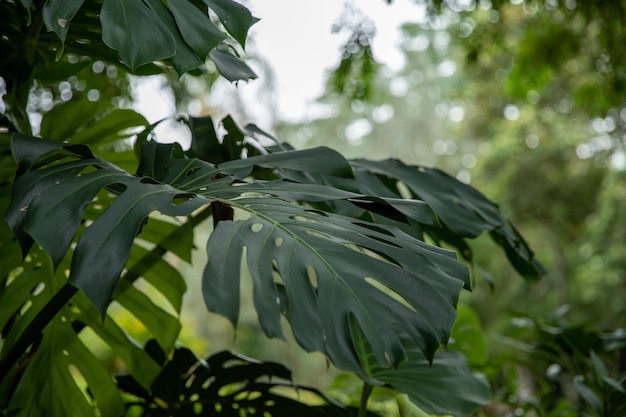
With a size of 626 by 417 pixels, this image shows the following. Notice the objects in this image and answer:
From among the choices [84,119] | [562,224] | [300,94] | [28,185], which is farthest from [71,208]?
[300,94]

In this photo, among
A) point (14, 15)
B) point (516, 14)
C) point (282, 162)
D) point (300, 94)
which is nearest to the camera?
point (282, 162)

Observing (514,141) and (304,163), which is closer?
(304,163)

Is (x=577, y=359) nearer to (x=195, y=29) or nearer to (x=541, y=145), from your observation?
(x=195, y=29)

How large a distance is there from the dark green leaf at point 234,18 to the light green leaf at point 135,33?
0.27 feet

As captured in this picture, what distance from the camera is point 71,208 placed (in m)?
0.64

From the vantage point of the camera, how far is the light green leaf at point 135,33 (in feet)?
2.28

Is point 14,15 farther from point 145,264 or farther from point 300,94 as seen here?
point 300,94

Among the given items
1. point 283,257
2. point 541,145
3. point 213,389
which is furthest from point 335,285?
point 541,145

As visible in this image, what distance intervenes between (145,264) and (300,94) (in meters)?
11.0

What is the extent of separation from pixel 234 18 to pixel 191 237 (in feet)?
1.29

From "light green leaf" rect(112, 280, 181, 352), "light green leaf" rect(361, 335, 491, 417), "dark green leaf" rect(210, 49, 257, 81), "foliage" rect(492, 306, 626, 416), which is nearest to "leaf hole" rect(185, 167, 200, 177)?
"dark green leaf" rect(210, 49, 257, 81)

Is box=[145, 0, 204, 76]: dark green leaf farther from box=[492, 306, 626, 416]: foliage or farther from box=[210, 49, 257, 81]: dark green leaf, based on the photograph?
box=[492, 306, 626, 416]: foliage

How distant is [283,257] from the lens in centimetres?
62

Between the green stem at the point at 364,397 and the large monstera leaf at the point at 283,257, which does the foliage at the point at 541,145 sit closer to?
the green stem at the point at 364,397
